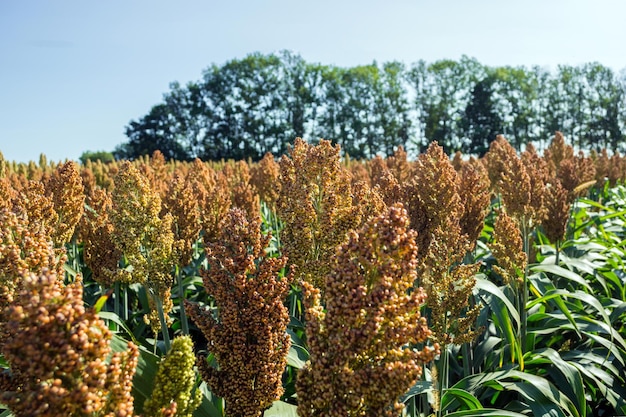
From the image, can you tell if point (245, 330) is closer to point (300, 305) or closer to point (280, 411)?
point (280, 411)

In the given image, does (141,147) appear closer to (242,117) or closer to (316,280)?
(242,117)

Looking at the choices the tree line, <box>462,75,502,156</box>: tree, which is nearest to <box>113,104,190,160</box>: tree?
the tree line

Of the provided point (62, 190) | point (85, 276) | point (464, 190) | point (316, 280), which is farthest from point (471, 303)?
point (85, 276)

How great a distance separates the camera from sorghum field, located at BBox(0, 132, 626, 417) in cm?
136

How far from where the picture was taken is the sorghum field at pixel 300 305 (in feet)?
4.46

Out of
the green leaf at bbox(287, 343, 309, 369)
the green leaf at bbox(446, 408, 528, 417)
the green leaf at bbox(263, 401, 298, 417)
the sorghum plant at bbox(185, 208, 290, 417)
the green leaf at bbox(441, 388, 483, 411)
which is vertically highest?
the sorghum plant at bbox(185, 208, 290, 417)

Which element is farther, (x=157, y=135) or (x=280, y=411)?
(x=157, y=135)

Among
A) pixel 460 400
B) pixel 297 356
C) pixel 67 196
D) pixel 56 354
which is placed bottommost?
pixel 460 400

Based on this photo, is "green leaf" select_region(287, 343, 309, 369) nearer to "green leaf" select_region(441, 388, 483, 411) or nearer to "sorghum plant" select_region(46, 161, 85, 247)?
"green leaf" select_region(441, 388, 483, 411)

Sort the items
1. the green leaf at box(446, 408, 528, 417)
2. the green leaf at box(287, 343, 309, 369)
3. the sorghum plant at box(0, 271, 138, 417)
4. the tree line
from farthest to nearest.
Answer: the tree line → the green leaf at box(287, 343, 309, 369) → the green leaf at box(446, 408, 528, 417) → the sorghum plant at box(0, 271, 138, 417)

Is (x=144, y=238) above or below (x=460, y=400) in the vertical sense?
above

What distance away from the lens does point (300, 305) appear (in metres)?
5.34

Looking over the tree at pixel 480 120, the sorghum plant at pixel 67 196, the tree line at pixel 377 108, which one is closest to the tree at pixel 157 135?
the tree line at pixel 377 108

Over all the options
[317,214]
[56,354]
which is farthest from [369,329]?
[317,214]
